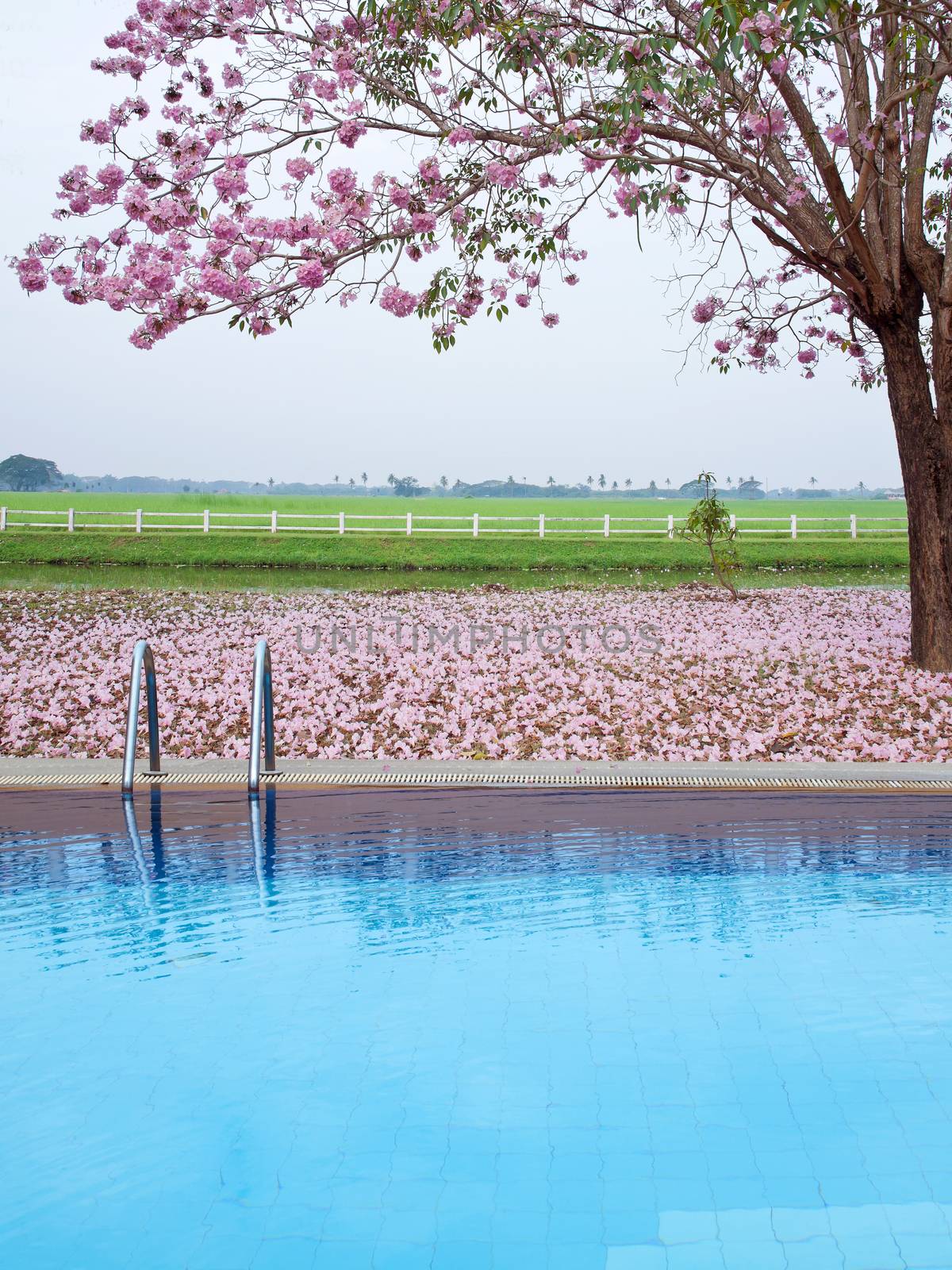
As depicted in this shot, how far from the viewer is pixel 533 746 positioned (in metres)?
7.82

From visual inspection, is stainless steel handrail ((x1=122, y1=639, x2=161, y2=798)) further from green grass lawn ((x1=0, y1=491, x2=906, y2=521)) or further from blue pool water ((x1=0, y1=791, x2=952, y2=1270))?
green grass lawn ((x1=0, y1=491, x2=906, y2=521))

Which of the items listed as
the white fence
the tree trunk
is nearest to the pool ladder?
the tree trunk

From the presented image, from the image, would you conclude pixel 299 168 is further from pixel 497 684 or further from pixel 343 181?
pixel 497 684

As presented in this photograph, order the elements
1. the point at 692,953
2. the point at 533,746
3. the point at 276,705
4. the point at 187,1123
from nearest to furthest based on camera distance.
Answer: the point at 187,1123 < the point at 692,953 < the point at 533,746 < the point at 276,705

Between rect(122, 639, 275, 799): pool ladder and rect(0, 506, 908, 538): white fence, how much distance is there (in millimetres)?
21771

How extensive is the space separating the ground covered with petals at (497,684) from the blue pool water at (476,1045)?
242 centimetres

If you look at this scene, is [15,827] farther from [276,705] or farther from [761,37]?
[761,37]

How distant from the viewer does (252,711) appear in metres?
5.66

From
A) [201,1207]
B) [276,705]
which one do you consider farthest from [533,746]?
[201,1207]

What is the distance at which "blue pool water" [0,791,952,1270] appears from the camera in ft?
9.37

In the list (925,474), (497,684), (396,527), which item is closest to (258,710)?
(497,684)

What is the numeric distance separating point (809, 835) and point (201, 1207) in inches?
133

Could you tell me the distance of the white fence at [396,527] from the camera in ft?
96.1

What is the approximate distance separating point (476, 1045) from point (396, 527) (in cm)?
2799
